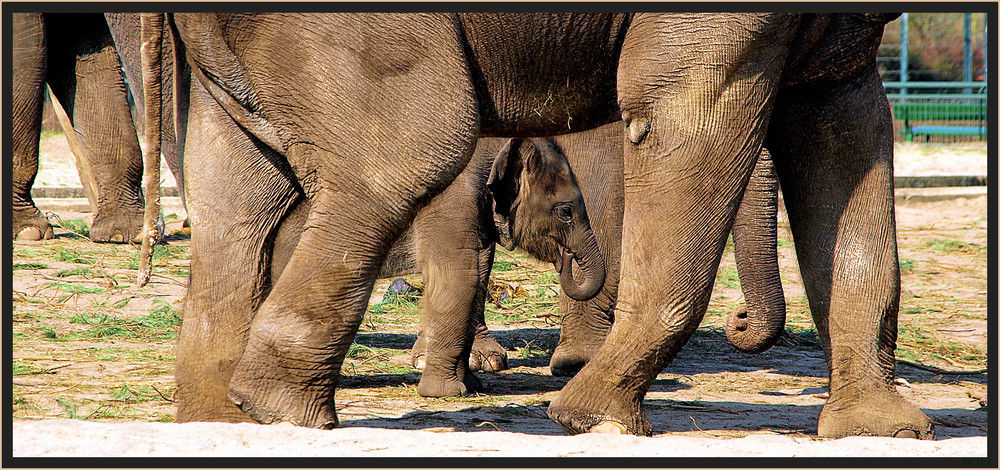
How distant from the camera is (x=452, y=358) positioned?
15.8 feet

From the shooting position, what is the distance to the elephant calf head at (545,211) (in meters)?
5.27

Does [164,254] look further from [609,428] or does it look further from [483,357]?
[609,428]

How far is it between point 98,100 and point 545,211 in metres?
3.98

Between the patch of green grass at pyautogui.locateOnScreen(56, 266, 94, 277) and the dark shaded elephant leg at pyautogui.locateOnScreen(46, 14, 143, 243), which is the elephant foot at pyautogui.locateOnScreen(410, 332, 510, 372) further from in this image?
the dark shaded elephant leg at pyautogui.locateOnScreen(46, 14, 143, 243)

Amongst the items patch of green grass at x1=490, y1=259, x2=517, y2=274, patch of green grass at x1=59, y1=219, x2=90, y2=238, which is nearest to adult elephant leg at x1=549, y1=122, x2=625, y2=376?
patch of green grass at x1=490, y1=259, x2=517, y2=274

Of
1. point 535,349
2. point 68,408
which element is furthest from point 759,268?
point 68,408

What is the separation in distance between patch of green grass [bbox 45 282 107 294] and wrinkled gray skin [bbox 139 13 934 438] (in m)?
2.92

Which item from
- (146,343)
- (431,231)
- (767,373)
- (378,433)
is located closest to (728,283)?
(767,373)

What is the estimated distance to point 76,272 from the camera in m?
6.80

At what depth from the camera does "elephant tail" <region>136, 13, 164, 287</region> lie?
137 inches

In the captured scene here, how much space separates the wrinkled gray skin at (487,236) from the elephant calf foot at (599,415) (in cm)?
121

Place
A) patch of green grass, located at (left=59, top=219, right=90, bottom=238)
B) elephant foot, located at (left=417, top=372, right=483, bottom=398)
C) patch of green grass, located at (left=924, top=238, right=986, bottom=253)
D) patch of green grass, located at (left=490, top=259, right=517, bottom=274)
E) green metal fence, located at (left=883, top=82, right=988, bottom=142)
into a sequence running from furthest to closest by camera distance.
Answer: green metal fence, located at (left=883, top=82, right=988, bottom=142)
patch of green grass, located at (left=924, top=238, right=986, bottom=253)
patch of green grass, located at (left=59, top=219, right=90, bottom=238)
patch of green grass, located at (left=490, top=259, right=517, bottom=274)
elephant foot, located at (left=417, top=372, right=483, bottom=398)

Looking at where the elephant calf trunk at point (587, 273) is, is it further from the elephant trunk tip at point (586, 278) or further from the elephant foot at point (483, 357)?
the elephant foot at point (483, 357)

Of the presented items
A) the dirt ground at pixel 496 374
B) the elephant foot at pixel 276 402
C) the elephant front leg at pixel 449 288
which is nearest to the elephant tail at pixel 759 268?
the dirt ground at pixel 496 374
